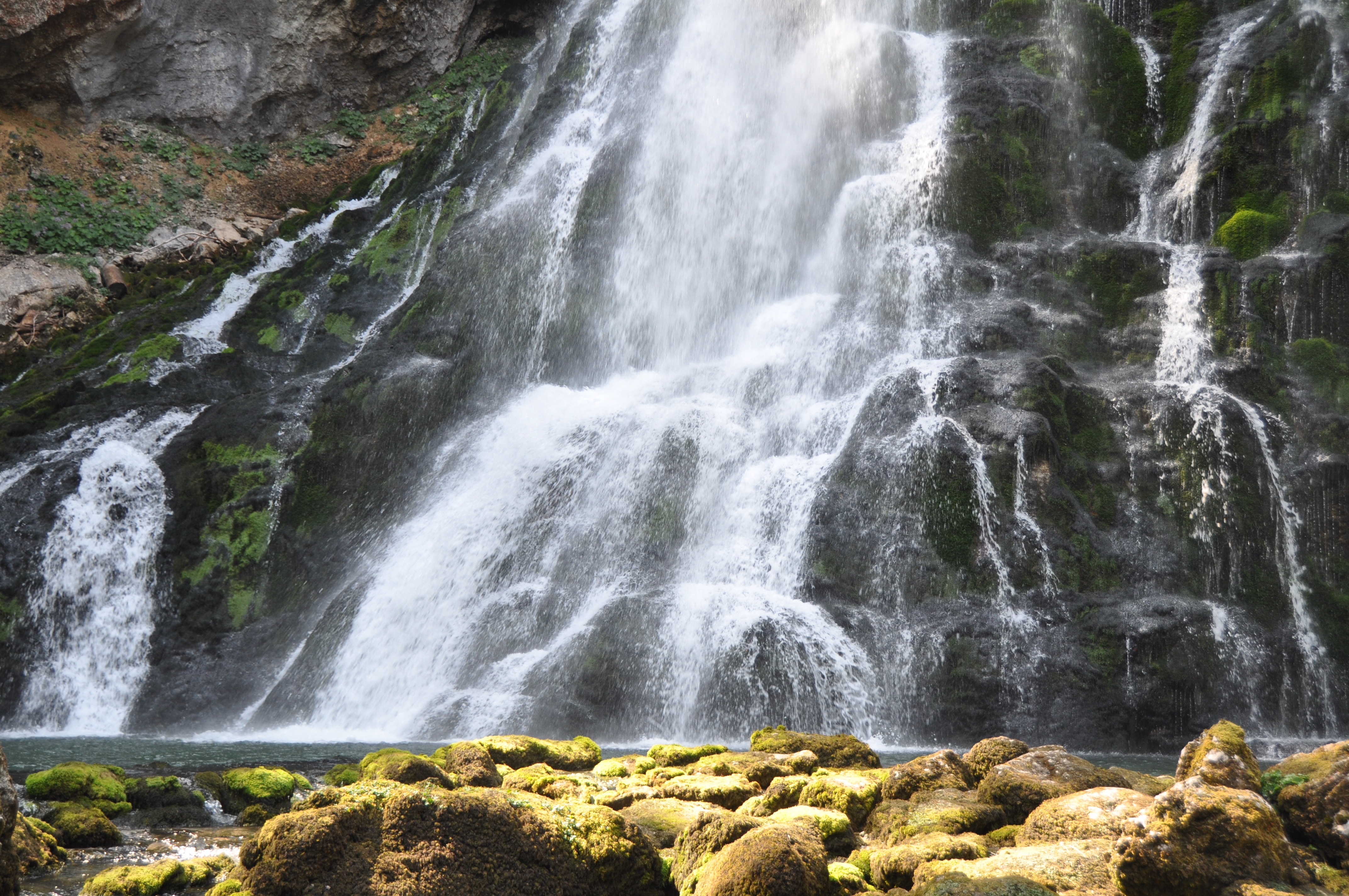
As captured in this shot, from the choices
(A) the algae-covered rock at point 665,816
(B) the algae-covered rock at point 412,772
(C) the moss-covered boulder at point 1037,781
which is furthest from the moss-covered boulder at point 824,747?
(B) the algae-covered rock at point 412,772

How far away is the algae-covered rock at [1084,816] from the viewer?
5.35 meters

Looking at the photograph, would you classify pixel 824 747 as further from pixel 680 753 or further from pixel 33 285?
pixel 33 285

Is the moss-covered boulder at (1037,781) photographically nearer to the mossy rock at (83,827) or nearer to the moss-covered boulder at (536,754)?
the moss-covered boulder at (536,754)

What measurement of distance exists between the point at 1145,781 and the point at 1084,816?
1852 mm

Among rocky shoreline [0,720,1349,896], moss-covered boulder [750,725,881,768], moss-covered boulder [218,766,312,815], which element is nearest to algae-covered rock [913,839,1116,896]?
rocky shoreline [0,720,1349,896]

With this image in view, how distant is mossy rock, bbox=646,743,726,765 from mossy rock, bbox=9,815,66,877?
188 inches

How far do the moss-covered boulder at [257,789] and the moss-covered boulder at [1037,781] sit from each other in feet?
18.6

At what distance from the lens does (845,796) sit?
685 cm

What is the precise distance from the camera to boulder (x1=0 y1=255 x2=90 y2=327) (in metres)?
21.3

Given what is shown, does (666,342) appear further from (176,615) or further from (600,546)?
(176,615)

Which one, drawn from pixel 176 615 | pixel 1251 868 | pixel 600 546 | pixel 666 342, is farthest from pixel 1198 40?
pixel 176 615

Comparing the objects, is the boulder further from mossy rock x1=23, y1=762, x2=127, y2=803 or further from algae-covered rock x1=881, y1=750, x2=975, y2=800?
algae-covered rock x1=881, y1=750, x2=975, y2=800

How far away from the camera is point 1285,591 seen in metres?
13.3

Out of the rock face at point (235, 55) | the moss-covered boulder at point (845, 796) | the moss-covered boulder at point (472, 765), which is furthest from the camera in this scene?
the rock face at point (235, 55)
